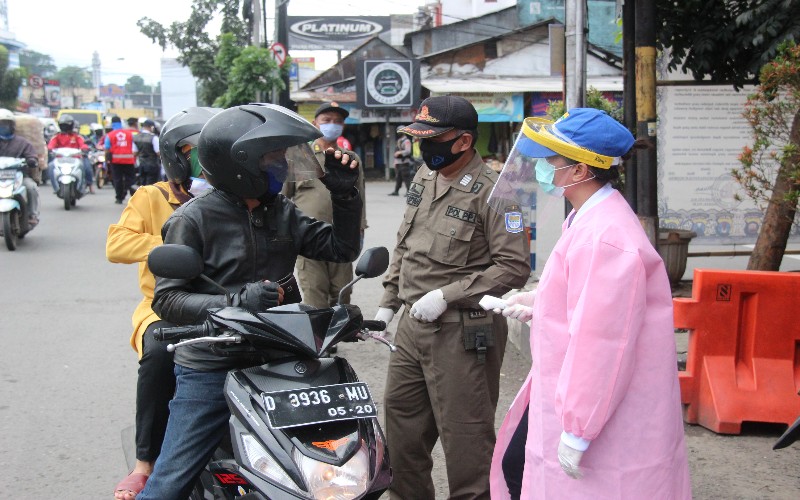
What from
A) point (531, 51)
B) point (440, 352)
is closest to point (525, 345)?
point (440, 352)

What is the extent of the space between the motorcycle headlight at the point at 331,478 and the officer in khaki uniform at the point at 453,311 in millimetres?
1159

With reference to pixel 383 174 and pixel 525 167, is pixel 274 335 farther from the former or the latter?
pixel 383 174

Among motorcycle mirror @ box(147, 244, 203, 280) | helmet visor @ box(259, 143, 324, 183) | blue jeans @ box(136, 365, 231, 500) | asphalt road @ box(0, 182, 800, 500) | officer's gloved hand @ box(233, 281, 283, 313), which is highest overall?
helmet visor @ box(259, 143, 324, 183)

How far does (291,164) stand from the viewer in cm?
326

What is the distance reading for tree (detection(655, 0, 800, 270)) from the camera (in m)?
6.43

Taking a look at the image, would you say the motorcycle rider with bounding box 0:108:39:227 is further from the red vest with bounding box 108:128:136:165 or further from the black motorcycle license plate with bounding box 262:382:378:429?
the black motorcycle license plate with bounding box 262:382:378:429

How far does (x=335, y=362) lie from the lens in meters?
2.90

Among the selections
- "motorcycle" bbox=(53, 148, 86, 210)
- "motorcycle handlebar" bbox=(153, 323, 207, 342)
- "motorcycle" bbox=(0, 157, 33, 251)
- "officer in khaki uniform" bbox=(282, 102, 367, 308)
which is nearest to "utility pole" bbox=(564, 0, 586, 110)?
"officer in khaki uniform" bbox=(282, 102, 367, 308)

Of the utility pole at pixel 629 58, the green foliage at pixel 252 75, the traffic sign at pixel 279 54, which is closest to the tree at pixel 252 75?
the green foliage at pixel 252 75

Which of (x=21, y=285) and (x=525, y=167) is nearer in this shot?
(x=525, y=167)

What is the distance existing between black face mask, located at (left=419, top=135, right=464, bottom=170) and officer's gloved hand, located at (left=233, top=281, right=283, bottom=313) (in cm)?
120

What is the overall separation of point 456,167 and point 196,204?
1.18 meters

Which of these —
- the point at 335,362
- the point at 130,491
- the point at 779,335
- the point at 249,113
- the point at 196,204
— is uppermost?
the point at 249,113

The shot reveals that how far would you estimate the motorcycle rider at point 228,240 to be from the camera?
301cm
